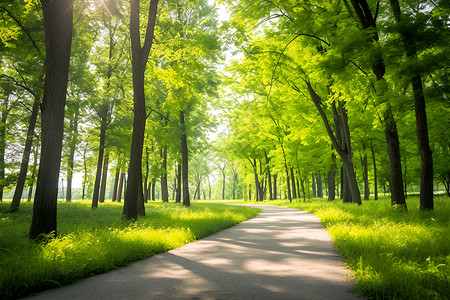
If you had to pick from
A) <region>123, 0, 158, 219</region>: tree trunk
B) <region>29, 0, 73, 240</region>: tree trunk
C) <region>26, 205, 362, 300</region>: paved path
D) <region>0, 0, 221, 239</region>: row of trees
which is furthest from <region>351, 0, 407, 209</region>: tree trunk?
<region>29, 0, 73, 240</region>: tree trunk

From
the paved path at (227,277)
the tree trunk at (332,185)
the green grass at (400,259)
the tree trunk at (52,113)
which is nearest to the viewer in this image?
the green grass at (400,259)

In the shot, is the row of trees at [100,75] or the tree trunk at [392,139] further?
the tree trunk at [392,139]

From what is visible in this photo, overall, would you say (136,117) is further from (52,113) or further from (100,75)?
(100,75)

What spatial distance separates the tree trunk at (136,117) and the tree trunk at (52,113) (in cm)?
360

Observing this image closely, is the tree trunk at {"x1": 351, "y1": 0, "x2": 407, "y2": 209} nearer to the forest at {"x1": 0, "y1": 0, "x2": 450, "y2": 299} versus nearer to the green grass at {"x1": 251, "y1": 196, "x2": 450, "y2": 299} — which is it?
the forest at {"x1": 0, "y1": 0, "x2": 450, "y2": 299}

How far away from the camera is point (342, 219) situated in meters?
9.26

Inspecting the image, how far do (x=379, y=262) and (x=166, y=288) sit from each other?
3.06 metres

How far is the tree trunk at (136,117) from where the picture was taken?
9.77 metres

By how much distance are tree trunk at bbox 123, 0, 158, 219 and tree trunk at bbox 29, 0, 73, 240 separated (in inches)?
142

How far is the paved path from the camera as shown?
3.27 meters

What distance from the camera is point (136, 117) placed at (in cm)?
1014

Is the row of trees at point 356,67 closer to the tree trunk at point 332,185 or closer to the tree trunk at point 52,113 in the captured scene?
the tree trunk at point 332,185

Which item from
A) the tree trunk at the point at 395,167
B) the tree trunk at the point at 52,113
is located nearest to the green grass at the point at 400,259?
the tree trunk at the point at 395,167

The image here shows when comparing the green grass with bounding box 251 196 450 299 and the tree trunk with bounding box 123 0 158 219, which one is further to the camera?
the tree trunk with bounding box 123 0 158 219
